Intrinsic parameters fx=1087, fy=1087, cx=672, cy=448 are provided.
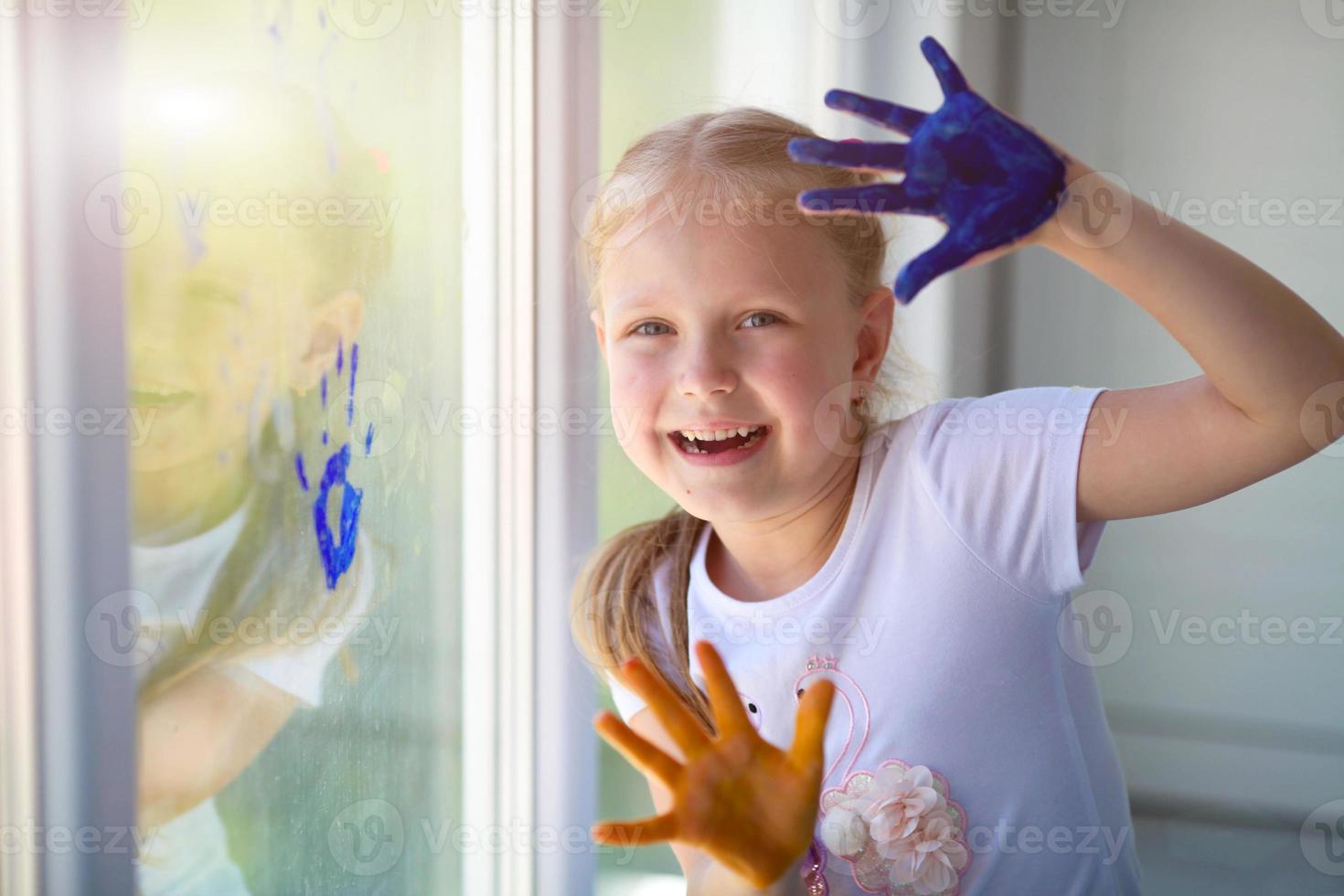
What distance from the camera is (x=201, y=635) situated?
71 centimetres

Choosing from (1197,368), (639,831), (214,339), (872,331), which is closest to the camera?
(639,831)

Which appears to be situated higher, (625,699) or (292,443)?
(292,443)

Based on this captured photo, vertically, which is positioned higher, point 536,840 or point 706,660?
point 706,660

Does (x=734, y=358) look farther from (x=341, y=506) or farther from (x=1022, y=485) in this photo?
(x=341, y=506)

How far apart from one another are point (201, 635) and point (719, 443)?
37cm

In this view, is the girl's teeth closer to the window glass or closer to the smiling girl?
the smiling girl

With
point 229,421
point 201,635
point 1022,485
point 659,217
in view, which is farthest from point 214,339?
point 1022,485

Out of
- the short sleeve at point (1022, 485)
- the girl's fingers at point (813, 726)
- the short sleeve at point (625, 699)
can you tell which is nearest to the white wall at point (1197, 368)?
the short sleeve at point (1022, 485)

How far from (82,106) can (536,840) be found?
0.80m

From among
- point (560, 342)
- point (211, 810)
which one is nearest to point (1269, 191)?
point (560, 342)

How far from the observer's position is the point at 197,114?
2.28ft

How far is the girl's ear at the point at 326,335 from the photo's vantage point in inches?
31.5

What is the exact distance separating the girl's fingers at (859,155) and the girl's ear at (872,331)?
226 mm

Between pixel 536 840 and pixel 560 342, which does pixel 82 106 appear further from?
pixel 536 840
